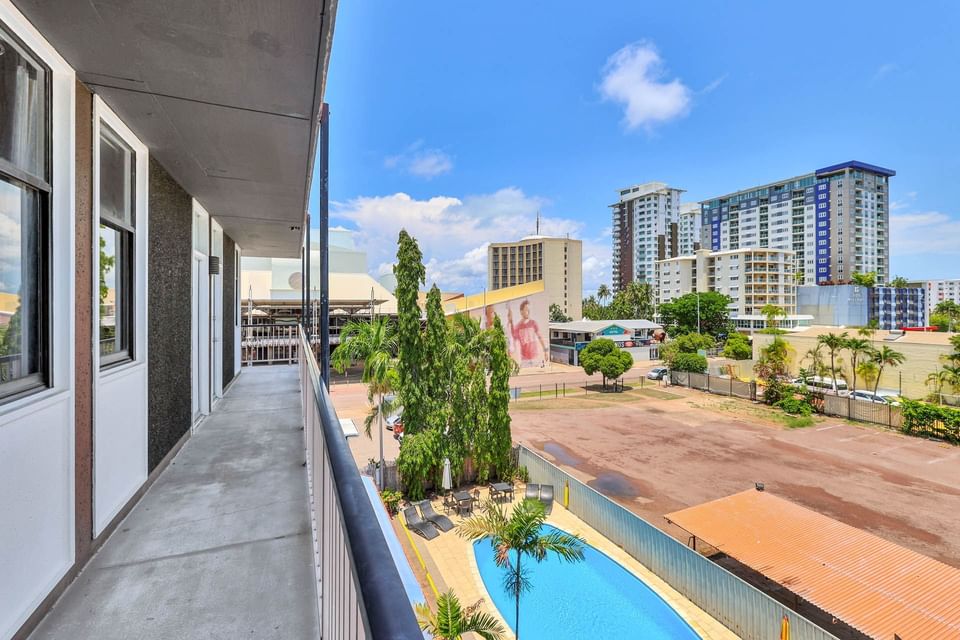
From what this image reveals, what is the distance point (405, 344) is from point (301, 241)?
4557mm

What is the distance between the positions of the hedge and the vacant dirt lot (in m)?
0.81

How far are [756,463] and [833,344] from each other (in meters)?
16.1

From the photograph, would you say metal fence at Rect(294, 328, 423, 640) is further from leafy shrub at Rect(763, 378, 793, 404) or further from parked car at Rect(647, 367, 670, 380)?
parked car at Rect(647, 367, 670, 380)

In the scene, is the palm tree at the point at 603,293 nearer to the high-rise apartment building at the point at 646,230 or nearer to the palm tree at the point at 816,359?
the high-rise apartment building at the point at 646,230

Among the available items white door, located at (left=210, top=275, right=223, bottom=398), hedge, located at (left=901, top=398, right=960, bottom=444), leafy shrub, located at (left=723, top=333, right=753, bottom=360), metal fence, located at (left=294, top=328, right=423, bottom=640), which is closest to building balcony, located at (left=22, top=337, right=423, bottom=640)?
metal fence, located at (left=294, top=328, right=423, bottom=640)

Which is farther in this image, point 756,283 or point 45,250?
point 756,283

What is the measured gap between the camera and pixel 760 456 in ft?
51.5

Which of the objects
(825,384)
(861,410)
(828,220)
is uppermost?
(828,220)

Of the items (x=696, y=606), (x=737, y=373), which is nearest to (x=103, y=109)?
(x=696, y=606)

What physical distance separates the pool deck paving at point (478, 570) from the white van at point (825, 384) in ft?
73.3

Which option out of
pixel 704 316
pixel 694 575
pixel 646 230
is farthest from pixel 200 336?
pixel 646 230

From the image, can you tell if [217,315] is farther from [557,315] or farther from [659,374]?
[557,315]

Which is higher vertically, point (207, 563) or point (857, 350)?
point (207, 563)

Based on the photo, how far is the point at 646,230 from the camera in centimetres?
9219
